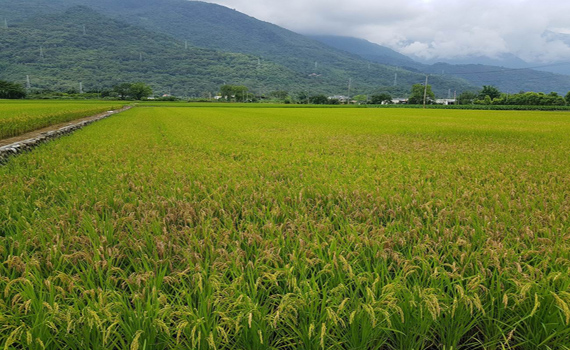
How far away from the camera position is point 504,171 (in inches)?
233

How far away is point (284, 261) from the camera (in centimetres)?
235

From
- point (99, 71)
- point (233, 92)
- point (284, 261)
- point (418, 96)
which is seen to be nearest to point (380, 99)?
point (418, 96)

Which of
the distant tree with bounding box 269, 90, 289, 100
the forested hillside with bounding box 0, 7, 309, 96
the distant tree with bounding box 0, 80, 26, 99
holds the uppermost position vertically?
the forested hillside with bounding box 0, 7, 309, 96

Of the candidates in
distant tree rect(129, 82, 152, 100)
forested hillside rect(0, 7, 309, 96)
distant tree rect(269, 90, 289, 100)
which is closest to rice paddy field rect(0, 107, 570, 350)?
distant tree rect(129, 82, 152, 100)

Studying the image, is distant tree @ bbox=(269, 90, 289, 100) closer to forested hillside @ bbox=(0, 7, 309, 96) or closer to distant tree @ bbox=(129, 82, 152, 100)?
forested hillside @ bbox=(0, 7, 309, 96)

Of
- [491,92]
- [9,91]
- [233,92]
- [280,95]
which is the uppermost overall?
[491,92]

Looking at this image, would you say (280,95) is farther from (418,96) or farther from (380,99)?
(418,96)

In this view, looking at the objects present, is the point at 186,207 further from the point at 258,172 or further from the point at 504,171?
the point at 504,171

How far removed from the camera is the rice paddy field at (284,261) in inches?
64.3

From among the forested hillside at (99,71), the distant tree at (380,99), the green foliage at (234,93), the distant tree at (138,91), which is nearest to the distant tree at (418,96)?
the distant tree at (380,99)

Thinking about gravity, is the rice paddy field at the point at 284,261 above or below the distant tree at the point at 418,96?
below

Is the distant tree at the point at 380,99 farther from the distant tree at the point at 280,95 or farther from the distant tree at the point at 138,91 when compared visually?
the distant tree at the point at 138,91

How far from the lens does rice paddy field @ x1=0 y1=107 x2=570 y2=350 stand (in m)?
1.63

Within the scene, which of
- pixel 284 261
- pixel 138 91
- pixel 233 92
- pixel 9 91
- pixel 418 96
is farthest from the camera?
pixel 233 92
